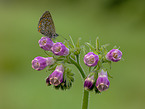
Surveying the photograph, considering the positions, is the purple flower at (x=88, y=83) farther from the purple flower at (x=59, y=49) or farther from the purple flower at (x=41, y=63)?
the purple flower at (x=41, y=63)

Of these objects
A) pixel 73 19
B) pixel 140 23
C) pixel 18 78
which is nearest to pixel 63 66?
pixel 18 78

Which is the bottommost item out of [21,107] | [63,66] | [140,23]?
[21,107]

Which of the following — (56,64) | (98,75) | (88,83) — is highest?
(56,64)

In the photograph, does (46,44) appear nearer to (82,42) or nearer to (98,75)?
(98,75)

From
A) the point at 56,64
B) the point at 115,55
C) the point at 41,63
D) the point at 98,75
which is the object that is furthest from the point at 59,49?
the point at 115,55

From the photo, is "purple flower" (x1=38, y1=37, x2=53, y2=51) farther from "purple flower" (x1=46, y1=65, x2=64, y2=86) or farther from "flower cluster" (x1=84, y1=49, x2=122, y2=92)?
"flower cluster" (x1=84, y1=49, x2=122, y2=92)

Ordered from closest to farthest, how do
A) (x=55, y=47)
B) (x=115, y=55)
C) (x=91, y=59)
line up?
(x=91, y=59) < (x=115, y=55) < (x=55, y=47)

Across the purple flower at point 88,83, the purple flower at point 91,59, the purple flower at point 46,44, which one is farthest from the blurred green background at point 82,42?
the purple flower at point 91,59

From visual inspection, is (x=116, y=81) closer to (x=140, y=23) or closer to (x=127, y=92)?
(x=127, y=92)
